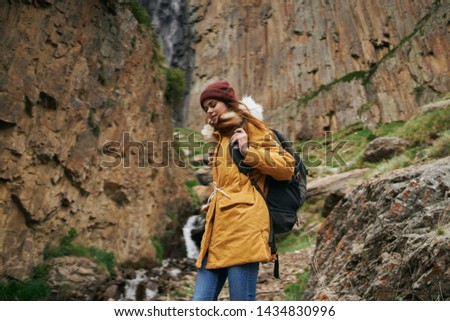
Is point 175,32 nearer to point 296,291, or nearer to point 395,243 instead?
point 296,291

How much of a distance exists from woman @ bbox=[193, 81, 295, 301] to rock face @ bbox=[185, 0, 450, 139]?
23.1 m

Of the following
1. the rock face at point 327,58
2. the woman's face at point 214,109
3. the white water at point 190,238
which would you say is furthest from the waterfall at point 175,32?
the woman's face at point 214,109

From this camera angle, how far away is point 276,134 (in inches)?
103

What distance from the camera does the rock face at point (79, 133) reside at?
280 inches

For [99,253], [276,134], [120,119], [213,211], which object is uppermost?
[120,119]

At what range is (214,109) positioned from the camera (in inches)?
101

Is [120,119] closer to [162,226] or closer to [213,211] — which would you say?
[162,226]

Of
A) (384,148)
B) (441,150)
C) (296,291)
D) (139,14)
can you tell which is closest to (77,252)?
(296,291)

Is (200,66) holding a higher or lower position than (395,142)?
higher

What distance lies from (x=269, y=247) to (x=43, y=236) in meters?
6.86

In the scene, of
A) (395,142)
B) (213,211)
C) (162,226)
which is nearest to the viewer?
(213,211)

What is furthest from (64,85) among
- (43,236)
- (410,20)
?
(410,20)

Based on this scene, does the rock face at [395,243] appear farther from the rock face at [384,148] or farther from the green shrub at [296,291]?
the rock face at [384,148]

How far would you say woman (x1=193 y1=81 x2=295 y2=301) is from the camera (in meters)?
2.21
